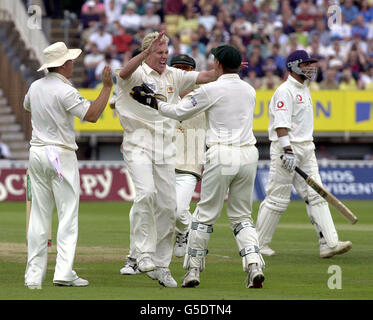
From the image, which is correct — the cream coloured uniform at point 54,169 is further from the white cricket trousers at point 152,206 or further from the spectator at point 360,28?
the spectator at point 360,28

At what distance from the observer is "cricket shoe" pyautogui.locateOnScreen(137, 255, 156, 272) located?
10.6 meters

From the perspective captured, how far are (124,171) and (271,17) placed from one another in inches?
328

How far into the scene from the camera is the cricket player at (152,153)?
10.9m

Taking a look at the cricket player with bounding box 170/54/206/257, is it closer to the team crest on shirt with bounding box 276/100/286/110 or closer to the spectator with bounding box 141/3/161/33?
the team crest on shirt with bounding box 276/100/286/110

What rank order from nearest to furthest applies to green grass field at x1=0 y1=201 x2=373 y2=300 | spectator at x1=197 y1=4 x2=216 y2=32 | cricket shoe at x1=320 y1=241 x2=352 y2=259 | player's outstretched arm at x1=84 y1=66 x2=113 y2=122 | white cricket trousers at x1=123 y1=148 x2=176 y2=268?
green grass field at x1=0 y1=201 x2=373 y2=300
player's outstretched arm at x1=84 y1=66 x2=113 y2=122
white cricket trousers at x1=123 y1=148 x2=176 y2=268
cricket shoe at x1=320 y1=241 x2=352 y2=259
spectator at x1=197 y1=4 x2=216 y2=32

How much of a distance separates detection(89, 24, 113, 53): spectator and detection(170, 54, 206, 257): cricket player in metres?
16.9

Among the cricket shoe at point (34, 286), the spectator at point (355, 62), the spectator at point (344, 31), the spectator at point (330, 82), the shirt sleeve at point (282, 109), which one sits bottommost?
the cricket shoe at point (34, 286)

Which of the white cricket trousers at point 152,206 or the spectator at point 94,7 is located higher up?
the spectator at point 94,7

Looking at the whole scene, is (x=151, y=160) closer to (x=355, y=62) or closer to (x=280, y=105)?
(x=280, y=105)

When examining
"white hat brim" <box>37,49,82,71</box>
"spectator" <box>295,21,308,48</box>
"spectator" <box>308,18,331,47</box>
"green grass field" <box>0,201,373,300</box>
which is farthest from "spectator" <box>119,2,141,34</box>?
"white hat brim" <box>37,49,82,71</box>

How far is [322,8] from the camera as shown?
104 feet

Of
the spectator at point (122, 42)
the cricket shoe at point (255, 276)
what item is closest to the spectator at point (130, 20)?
the spectator at point (122, 42)

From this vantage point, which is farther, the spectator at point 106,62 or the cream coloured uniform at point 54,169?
the spectator at point 106,62
